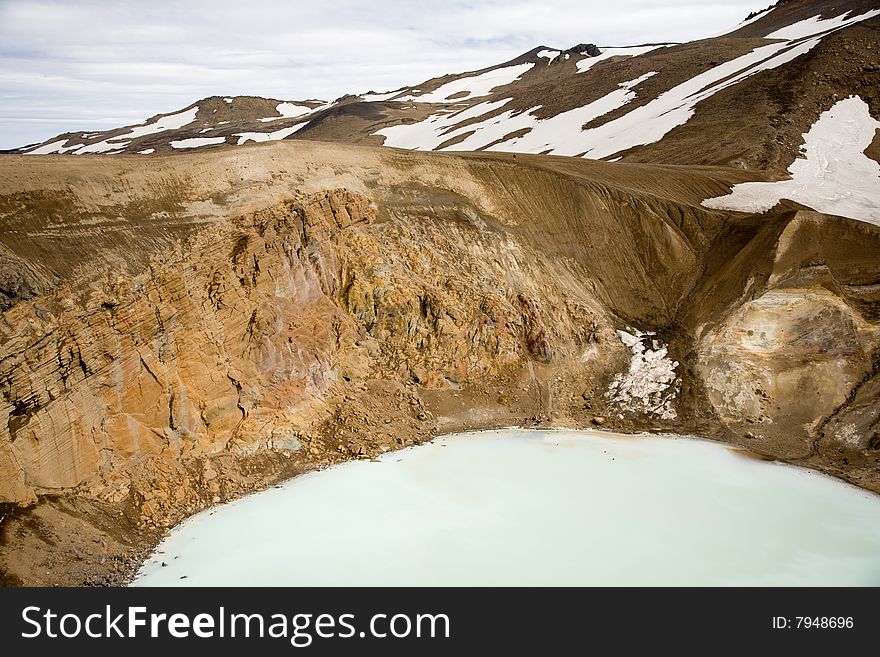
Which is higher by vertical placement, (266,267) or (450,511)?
(266,267)

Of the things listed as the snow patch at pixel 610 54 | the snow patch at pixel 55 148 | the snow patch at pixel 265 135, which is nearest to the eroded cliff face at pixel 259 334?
the snow patch at pixel 265 135

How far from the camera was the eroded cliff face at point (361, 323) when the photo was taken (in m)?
16.4

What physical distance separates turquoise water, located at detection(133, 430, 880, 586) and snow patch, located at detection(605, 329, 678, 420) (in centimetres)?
245

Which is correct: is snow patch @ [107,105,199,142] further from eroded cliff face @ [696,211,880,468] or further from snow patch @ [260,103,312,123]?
eroded cliff face @ [696,211,880,468]

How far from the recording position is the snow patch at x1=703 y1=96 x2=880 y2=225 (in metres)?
27.7

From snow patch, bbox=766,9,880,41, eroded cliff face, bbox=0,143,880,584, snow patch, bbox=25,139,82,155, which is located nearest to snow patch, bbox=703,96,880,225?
eroded cliff face, bbox=0,143,880,584

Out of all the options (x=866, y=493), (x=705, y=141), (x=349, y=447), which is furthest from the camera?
(x=705, y=141)

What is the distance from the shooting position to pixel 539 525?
15094 millimetres

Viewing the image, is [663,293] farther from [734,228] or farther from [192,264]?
[192,264]

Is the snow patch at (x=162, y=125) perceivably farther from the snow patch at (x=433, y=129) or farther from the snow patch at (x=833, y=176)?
the snow patch at (x=833, y=176)

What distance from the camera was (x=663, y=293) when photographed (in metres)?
25.9

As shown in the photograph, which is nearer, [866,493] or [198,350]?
[866,493]

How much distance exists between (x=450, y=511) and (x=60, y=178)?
41.9 feet

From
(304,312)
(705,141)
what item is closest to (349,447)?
(304,312)
